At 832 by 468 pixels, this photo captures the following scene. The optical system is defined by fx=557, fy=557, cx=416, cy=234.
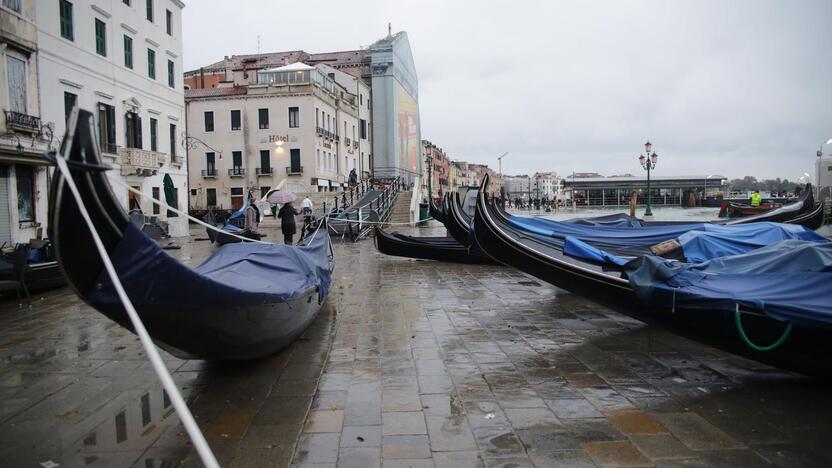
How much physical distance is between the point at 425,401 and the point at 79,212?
2.49 m

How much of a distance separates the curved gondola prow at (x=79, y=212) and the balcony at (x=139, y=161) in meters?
17.5

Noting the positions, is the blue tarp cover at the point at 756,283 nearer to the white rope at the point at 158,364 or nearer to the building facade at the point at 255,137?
the white rope at the point at 158,364

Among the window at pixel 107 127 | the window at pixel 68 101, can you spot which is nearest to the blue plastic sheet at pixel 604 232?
the window at pixel 68 101

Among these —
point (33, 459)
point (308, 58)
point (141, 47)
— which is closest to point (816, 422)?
point (33, 459)

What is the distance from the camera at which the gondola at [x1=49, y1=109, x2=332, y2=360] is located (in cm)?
292

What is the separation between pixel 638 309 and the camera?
197 inches

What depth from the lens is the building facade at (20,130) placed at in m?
13.4

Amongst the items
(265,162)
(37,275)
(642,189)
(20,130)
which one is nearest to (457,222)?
(37,275)

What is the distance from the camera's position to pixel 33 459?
3.12 m

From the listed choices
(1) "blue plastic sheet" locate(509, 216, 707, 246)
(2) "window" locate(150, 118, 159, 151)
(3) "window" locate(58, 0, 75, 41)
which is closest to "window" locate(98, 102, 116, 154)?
(3) "window" locate(58, 0, 75, 41)

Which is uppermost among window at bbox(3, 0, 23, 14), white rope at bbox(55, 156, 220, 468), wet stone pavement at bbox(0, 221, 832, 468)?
window at bbox(3, 0, 23, 14)

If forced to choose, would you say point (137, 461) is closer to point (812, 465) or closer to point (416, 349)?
point (416, 349)

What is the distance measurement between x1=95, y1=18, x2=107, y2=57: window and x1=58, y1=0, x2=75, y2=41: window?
50.0 inches

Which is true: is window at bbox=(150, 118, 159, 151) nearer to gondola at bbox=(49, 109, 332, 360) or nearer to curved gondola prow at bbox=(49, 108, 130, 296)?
gondola at bbox=(49, 109, 332, 360)
